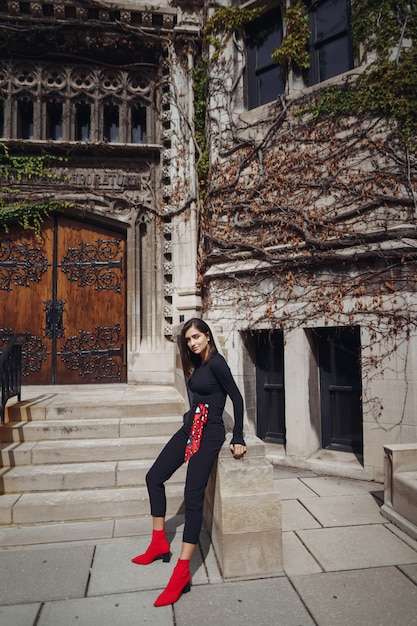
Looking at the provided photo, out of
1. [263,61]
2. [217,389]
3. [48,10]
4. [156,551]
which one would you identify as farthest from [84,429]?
[48,10]

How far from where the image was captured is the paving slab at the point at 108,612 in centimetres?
248

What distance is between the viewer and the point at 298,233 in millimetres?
5938

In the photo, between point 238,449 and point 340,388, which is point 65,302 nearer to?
point 340,388

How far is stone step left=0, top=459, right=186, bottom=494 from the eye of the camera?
4102 mm

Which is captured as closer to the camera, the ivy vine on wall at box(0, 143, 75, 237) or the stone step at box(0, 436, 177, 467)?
the stone step at box(0, 436, 177, 467)

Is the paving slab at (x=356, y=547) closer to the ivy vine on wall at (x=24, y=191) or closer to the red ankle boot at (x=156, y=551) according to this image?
the red ankle boot at (x=156, y=551)

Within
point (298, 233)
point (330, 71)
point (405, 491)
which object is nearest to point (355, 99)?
point (330, 71)

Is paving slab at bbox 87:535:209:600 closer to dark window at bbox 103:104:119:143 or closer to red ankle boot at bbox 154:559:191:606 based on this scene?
red ankle boot at bbox 154:559:191:606

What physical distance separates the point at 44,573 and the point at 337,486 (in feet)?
10.6

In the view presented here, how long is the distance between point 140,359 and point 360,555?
4704mm

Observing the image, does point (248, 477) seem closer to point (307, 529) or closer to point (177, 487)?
point (307, 529)

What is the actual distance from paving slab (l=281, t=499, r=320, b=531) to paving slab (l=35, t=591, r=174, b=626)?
151cm

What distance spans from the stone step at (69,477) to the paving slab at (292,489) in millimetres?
1170

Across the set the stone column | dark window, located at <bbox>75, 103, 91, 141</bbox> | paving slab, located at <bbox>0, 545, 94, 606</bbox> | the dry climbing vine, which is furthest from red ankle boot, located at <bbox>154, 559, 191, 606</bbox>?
dark window, located at <bbox>75, 103, 91, 141</bbox>
